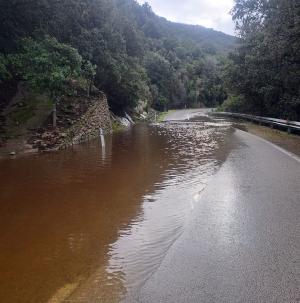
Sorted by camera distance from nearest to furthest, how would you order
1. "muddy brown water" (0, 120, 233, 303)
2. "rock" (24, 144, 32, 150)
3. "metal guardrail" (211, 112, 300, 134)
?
1. "muddy brown water" (0, 120, 233, 303)
2. "rock" (24, 144, 32, 150)
3. "metal guardrail" (211, 112, 300, 134)

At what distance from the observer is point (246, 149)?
16969 mm

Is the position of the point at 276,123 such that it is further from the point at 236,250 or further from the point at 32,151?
the point at 236,250

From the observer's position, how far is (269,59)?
25.7 meters

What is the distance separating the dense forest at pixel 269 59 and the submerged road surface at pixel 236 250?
12.6m

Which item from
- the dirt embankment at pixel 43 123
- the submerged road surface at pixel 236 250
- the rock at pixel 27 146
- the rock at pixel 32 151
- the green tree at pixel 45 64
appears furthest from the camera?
the green tree at pixel 45 64

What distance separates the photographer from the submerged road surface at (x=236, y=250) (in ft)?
14.9

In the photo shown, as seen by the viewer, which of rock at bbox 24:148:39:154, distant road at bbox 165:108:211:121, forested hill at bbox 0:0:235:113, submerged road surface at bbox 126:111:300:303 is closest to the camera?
submerged road surface at bbox 126:111:300:303

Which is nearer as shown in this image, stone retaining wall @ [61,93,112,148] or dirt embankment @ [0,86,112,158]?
dirt embankment @ [0,86,112,158]

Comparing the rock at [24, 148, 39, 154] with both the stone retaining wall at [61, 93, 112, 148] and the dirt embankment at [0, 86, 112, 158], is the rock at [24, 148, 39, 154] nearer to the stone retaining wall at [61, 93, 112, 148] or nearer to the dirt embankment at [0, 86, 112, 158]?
the dirt embankment at [0, 86, 112, 158]

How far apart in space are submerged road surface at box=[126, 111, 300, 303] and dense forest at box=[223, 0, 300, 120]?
12575 mm

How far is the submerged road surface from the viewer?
455 centimetres

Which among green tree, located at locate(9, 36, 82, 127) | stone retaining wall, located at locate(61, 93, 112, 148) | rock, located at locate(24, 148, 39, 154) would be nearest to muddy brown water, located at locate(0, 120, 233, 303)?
rock, located at locate(24, 148, 39, 154)

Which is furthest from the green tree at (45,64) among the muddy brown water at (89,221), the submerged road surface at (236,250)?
the submerged road surface at (236,250)

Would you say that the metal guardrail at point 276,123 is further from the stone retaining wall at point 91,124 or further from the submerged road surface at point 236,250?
the submerged road surface at point 236,250
